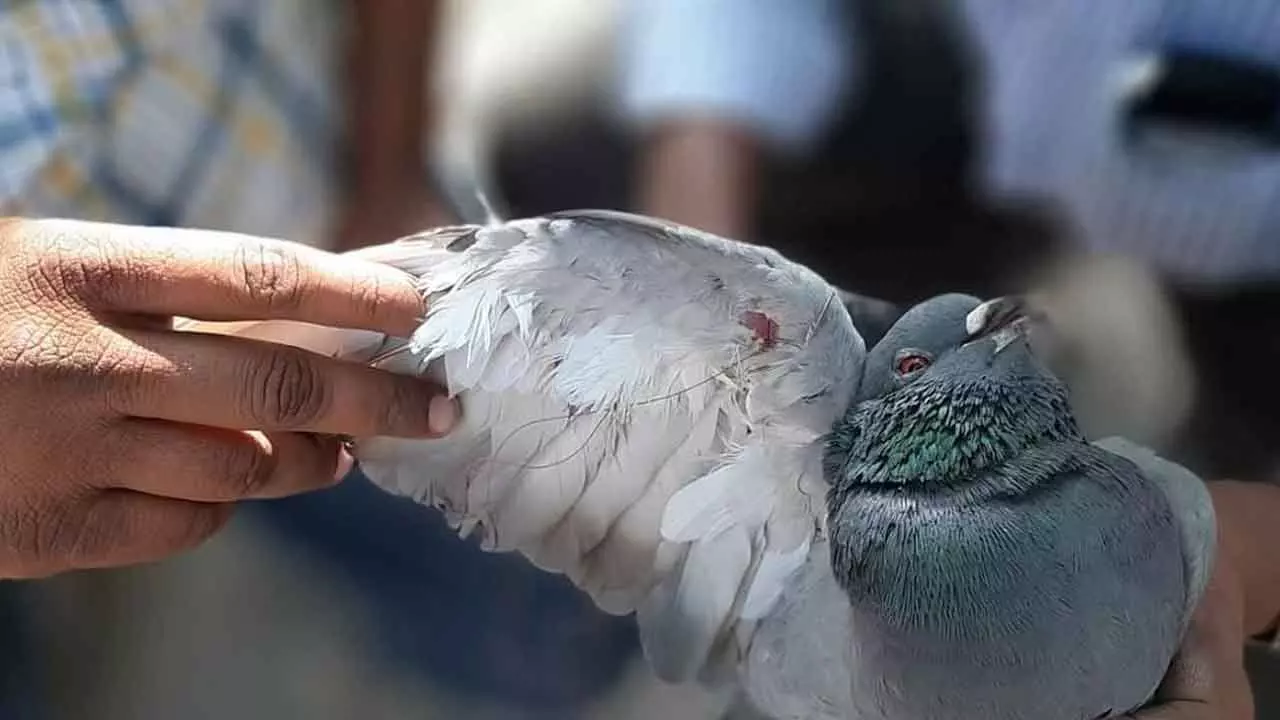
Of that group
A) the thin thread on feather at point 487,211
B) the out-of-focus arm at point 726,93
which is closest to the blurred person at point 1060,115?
the out-of-focus arm at point 726,93

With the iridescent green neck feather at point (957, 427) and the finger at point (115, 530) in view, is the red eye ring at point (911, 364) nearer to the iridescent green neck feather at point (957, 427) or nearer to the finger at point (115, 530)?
the iridescent green neck feather at point (957, 427)

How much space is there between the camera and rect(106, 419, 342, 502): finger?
0.33 metres

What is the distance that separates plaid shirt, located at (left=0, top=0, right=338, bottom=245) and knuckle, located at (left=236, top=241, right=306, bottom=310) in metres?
0.26

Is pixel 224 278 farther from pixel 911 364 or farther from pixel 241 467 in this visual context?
pixel 911 364

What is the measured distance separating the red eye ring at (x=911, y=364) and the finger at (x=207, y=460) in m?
0.17

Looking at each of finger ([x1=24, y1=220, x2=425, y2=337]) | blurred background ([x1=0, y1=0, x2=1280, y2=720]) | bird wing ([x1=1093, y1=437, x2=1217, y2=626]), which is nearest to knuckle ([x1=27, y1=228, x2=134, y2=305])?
finger ([x1=24, y1=220, x2=425, y2=337])

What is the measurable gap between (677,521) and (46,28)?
15.8 inches

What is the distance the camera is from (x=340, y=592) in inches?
20.7

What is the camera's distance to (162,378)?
310mm

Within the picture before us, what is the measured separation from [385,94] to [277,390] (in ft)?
1.38

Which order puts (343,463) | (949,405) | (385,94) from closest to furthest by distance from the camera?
1. (949,405)
2. (343,463)
3. (385,94)

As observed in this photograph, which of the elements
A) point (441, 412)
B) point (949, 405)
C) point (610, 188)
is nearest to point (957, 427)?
point (949, 405)

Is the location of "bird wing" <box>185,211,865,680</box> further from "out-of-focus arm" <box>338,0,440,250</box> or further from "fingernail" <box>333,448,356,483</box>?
"out-of-focus arm" <box>338,0,440,250</box>

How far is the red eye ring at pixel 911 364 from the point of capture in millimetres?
262
